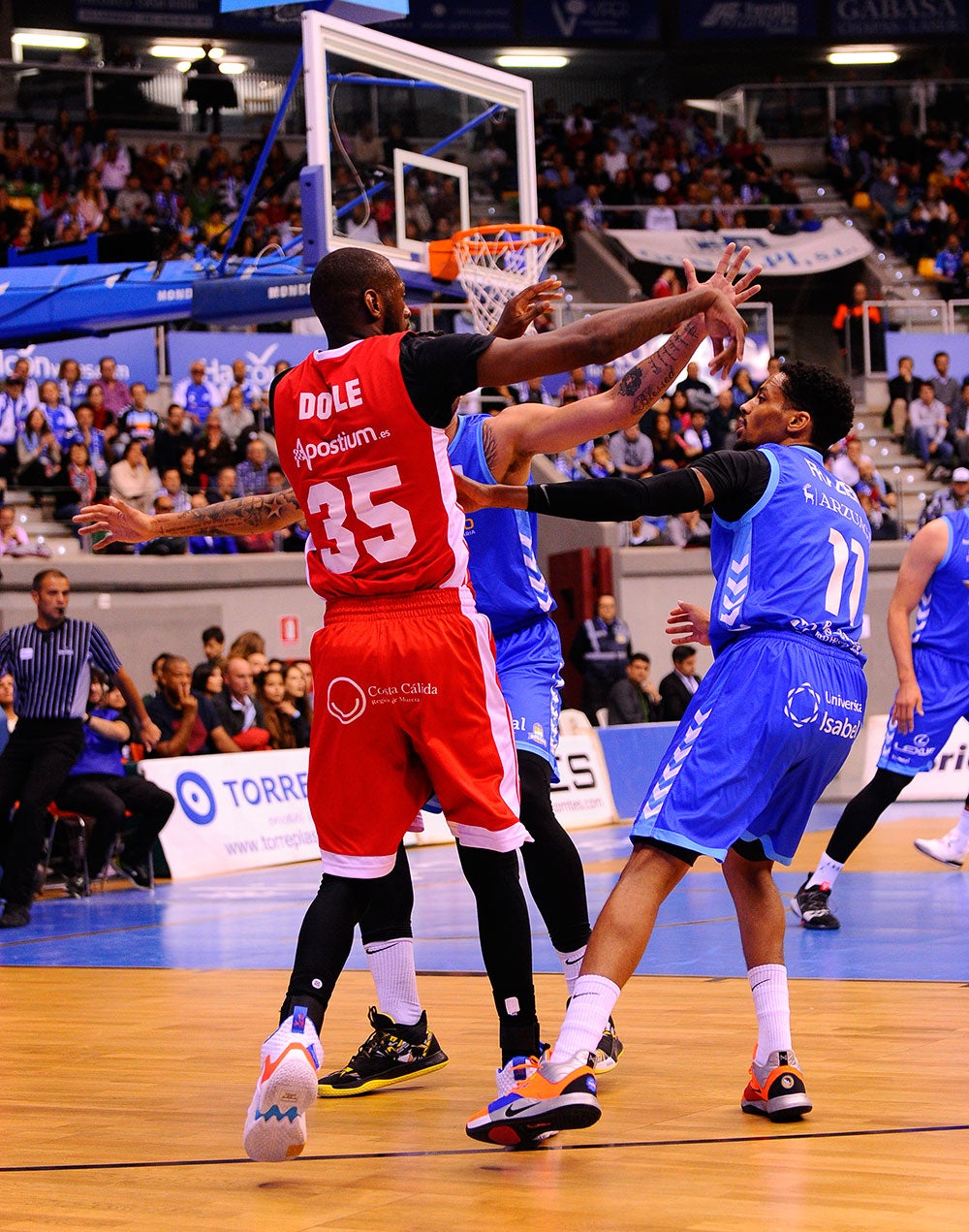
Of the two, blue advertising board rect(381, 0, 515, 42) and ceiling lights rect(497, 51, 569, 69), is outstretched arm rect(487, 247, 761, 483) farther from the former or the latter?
ceiling lights rect(497, 51, 569, 69)

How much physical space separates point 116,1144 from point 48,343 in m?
14.7

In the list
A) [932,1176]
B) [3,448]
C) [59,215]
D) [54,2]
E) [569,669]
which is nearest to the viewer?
[932,1176]

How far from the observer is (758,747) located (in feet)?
14.5

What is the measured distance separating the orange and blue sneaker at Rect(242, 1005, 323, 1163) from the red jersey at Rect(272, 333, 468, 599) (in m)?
1.20

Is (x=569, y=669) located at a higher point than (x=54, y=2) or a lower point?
lower

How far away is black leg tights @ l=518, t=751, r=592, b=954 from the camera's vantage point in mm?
5273

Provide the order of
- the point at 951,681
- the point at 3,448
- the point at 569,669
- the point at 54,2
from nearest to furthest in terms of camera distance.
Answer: the point at 951,681 < the point at 3,448 < the point at 569,669 < the point at 54,2

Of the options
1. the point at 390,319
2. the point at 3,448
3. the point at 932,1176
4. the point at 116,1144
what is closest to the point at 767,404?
the point at 390,319

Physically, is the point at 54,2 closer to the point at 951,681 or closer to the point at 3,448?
the point at 3,448

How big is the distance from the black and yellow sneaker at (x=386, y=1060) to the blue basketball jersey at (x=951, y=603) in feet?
15.1

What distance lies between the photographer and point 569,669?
64.1 ft

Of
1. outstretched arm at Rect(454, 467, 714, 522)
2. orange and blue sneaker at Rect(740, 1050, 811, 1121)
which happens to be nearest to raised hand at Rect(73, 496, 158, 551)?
outstretched arm at Rect(454, 467, 714, 522)

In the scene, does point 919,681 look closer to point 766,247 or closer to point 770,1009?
point 770,1009

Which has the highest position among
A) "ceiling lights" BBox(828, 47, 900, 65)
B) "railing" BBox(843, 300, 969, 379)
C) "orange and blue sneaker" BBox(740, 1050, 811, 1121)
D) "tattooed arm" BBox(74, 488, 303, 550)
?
"ceiling lights" BBox(828, 47, 900, 65)
